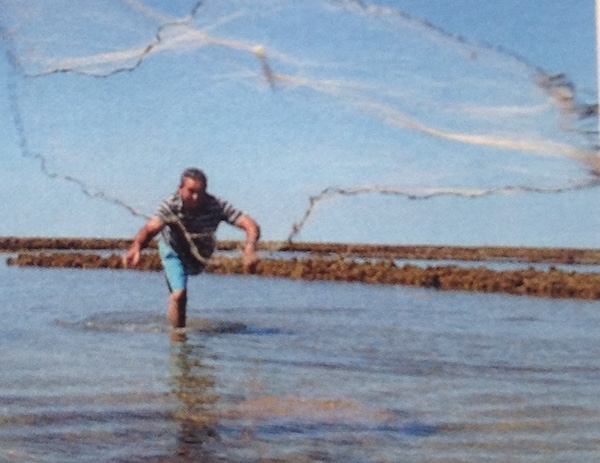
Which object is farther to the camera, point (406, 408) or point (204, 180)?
point (204, 180)

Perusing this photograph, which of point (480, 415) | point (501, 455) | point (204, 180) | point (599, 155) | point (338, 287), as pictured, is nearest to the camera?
point (501, 455)

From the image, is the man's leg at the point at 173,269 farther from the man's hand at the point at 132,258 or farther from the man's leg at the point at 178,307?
the man's hand at the point at 132,258

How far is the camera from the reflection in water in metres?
5.50

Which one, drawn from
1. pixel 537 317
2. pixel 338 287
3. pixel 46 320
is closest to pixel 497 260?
pixel 338 287

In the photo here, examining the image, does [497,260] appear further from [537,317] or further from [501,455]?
[501,455]

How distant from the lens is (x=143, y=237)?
9562 millimetres

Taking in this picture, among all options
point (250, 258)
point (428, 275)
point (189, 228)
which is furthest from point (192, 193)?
point (428, 275)

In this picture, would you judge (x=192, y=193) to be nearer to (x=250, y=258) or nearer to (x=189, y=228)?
(x=189, y=228)

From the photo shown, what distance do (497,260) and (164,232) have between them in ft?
104

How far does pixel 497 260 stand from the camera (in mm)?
40781

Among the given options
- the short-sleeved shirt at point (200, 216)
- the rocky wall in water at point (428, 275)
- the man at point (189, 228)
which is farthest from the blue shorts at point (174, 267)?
the rocky wall in water at point (428, 275)

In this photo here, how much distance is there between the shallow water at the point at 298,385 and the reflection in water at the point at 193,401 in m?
0.01

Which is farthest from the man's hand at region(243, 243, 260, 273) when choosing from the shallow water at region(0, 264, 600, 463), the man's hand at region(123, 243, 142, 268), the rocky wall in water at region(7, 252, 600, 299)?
the rocky wall in water at region(7, 252, 600, 299)

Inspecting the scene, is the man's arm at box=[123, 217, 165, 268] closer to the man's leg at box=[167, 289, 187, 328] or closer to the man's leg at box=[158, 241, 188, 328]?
the man's leg at box=[158, 241, 188, 328]
